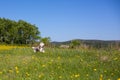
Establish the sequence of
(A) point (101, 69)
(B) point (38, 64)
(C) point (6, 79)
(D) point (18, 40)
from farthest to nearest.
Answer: (D) point (18, 40), (B) point (38, 64), (A) point (101, 69), (C) point (6, 79)

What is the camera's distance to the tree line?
253 feet

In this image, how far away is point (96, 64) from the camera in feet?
42.9

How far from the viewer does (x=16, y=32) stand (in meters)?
77.1

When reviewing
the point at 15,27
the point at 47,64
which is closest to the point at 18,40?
the point at 15,27

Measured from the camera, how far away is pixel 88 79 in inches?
387

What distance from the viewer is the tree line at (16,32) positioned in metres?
77.1

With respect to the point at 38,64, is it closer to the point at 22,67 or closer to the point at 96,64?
the point at 22,67

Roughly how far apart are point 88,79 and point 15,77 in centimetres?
247

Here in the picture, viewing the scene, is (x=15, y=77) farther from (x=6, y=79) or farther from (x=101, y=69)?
(x=101, y=69)

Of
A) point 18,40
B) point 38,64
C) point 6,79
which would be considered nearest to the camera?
point 6,79

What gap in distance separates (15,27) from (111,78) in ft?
231

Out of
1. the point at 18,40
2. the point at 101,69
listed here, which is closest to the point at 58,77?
the point at 101,69

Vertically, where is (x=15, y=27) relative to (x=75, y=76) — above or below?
above

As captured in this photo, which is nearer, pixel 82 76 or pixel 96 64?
pixel 82 76
